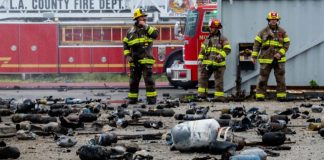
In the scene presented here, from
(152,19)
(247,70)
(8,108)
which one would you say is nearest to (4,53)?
(152,19)

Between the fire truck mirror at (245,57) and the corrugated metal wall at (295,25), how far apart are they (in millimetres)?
105

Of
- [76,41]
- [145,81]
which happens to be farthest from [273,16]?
[76,41]

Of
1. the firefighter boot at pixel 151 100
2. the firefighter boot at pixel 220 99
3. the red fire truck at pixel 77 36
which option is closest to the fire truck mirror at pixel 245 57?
the firefighter boot at pixel 220 99

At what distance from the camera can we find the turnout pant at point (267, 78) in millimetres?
16688

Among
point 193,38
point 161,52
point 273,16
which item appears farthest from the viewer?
point 161,52

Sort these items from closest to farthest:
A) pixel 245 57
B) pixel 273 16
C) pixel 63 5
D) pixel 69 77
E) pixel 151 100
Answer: pixel 151 100 < pixel 273 16 < pixel 245 57 < pixel 69 77 < pixel 63 5

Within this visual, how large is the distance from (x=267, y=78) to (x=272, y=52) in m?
0.55

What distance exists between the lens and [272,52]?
1669 centimetres

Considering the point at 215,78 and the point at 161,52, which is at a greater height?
the point at 161,52

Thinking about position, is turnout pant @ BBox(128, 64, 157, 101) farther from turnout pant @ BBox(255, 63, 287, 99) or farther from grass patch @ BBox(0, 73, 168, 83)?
grass patch @ BBox(0, 73, 168, 83)

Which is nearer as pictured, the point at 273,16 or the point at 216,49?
the point at 273,16

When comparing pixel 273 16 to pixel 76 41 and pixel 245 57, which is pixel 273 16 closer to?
pixel 245 57

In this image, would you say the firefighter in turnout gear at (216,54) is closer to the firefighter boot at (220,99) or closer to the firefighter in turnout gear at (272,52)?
the firefighter boot at (220,99)

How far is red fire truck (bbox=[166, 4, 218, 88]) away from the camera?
2030 centimetres
